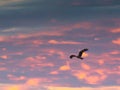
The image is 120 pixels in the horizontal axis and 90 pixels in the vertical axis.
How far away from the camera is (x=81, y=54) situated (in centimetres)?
15338

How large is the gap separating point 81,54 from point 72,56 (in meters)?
3.87

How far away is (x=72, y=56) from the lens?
15100 cm
